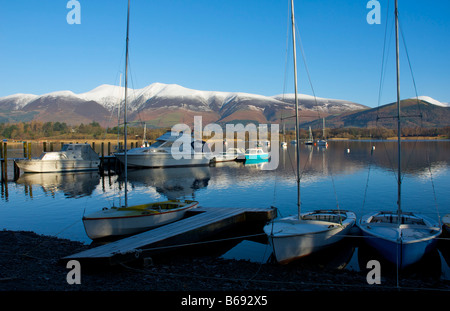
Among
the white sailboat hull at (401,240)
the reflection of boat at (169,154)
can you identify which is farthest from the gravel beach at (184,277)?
the reflection of boat at (169,154)

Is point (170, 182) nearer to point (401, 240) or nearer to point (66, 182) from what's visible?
point (66, 182)

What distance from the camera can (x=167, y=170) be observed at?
47.8 metres

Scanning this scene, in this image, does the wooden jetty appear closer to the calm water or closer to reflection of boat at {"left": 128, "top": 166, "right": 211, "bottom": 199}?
the calm water

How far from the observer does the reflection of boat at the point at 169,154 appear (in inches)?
1887

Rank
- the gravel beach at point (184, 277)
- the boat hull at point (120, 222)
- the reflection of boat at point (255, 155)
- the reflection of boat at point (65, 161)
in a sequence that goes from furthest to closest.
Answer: the reflection of boat at point (255, 155) < the reflection of boat at point (65, 161) < the boat hull at point (120, 222) < the gravel beach at point (184, 277)

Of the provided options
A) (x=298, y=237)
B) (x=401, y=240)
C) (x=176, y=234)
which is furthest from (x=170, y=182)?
(x=401, y=240)

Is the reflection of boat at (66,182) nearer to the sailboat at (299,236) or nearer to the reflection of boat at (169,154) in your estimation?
the reflection of boat at (169,154)

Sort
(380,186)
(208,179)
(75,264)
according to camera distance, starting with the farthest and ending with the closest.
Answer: (208,179) < (380,186) < (75,264)

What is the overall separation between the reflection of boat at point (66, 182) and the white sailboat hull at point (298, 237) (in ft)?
66.8

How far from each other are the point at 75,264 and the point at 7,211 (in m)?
15.0

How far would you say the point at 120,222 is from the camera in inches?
565

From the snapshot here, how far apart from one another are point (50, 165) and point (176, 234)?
3509 cm
